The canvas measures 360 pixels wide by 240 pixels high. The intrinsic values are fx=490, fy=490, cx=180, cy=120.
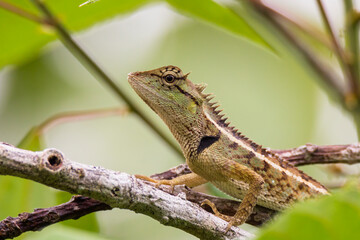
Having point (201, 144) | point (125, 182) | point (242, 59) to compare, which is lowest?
point (125, 182)

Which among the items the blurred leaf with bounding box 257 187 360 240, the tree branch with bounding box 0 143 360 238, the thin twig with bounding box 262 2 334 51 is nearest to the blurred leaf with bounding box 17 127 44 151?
the tree branch with bounding box 0 143 360 238

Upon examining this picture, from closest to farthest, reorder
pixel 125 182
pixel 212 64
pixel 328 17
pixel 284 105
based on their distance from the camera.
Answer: pixel 125 182, pixel 328 17, pixel 284 105, pixel 212 64

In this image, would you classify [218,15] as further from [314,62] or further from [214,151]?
[314,62]

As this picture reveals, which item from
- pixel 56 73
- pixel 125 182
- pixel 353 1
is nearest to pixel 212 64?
pixel 56 73

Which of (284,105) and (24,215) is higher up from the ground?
(284,105)

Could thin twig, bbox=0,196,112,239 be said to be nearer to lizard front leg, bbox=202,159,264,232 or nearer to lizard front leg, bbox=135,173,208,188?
lizard front leg, bbox=135,173,208,188

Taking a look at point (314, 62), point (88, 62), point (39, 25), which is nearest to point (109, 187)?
point (88, 62)

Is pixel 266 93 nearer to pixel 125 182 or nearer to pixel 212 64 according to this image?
pixel 212 64
